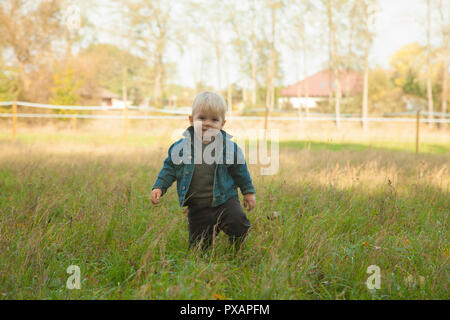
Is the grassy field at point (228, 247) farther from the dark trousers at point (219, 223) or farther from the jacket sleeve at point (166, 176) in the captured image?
the jacket sleeve at point (166, 176)

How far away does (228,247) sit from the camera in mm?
2582

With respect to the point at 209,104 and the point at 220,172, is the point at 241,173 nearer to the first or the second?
the point at 220,172

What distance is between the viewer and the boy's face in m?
2.47

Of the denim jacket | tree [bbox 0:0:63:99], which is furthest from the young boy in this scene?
tree [bbox 0:0:63:99]

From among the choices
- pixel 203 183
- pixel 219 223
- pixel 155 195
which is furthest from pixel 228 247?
pixel 155 195

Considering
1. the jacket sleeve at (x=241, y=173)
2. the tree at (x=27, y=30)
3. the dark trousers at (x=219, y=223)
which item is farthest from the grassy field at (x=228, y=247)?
the tree at (x=27, y=30)

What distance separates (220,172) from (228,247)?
0.56 m

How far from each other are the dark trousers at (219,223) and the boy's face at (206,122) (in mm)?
513

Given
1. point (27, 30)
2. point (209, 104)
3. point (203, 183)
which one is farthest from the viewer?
point (27, 30)

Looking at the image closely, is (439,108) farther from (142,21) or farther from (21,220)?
(21,220)

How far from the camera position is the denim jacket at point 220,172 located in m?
2.52

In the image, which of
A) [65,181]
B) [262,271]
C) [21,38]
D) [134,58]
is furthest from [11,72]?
[262,271]

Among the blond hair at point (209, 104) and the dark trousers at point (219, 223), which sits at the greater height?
the blond hair at point (209, 104)

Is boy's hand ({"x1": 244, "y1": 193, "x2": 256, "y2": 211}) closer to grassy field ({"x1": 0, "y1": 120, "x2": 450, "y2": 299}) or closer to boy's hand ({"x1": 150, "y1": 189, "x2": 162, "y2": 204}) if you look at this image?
grassy field ({"x1": 0, "y1": 120, "x2": 450, "y2": 299})
